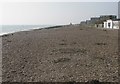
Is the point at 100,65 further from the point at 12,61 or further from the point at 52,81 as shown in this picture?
the point at 12,61

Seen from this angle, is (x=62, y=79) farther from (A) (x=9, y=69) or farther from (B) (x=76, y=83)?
(A) (x=9, y=69)

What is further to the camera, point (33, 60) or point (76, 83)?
point (33, 60)

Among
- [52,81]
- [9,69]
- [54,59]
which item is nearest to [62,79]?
[52,81]

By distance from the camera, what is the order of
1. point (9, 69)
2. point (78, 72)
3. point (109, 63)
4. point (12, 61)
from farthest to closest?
1. point (12, 61)
2. point (109, 63)
3. point (9, 69)
4. point (78, 72)

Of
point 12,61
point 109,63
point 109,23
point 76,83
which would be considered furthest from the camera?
point 109,23

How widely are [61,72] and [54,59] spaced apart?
3458 millimetres

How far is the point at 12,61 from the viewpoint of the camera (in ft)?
49.4

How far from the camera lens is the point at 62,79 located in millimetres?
10625

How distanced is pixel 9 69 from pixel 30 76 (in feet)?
6.49

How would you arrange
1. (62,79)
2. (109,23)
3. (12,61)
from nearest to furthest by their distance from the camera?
(62,79)
(12,61)
(109,23)

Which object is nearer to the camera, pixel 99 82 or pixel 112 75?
pixel 99 82

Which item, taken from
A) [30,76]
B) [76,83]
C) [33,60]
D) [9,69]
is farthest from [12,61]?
[76,83]

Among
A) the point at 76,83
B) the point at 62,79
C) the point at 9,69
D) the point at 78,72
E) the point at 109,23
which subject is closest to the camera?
the point at 76,83

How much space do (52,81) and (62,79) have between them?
1.60ft
